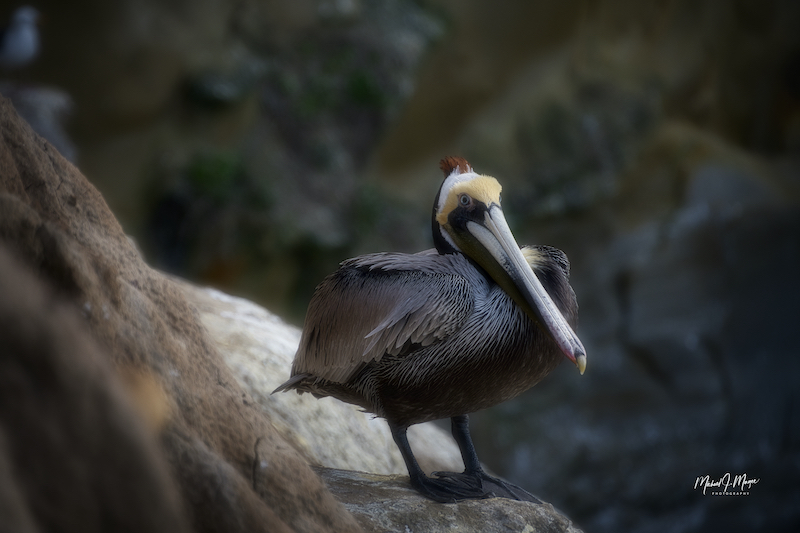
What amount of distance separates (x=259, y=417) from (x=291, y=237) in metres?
6.30

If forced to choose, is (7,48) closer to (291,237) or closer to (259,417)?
(291,237)

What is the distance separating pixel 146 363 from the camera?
171 cm

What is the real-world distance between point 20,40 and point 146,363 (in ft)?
20.8

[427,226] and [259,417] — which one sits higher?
[427,226]

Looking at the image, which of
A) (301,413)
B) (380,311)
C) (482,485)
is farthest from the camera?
(301,413)

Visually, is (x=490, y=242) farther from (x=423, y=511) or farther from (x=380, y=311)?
(x=423, y=511)

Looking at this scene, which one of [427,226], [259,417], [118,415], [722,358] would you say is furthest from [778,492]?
[118,415]

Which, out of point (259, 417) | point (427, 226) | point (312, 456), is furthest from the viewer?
point (427, 226)

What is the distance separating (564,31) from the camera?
949 centimetres

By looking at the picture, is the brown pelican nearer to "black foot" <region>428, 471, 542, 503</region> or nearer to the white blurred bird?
"black foot" <region>428, 471, 542, 503</region>

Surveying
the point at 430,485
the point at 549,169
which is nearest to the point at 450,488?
the point at 430,485

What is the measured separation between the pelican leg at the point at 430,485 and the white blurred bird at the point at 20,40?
6178 millimetres

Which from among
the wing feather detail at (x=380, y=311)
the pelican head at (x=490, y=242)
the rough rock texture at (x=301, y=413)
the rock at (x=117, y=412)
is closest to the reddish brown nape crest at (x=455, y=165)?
the pelican head at (x=490, y=242)

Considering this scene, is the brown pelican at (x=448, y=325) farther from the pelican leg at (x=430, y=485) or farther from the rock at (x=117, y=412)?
the rock at (x=117, y=412)
